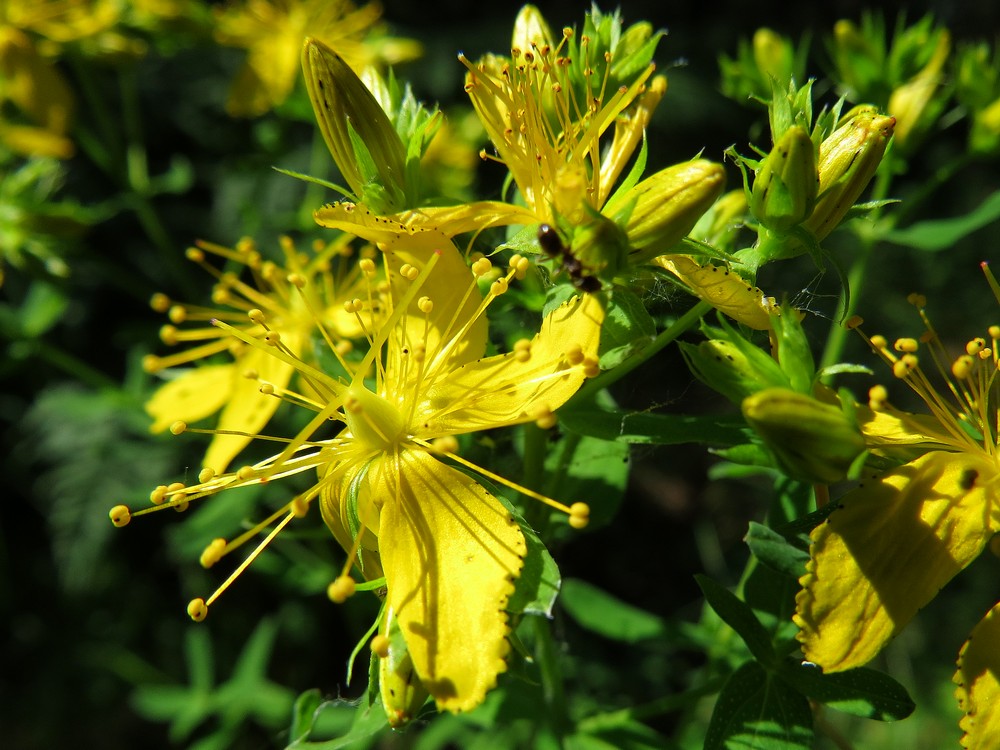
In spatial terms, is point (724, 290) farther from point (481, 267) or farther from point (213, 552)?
point (213, 552)

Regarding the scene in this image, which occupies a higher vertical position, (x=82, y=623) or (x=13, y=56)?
(x=13, y=56)

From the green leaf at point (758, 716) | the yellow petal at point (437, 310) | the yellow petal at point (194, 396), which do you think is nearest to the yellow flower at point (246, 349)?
the yellow petal at point (194, 396)

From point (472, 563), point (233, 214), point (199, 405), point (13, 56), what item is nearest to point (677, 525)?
point (233, 214)

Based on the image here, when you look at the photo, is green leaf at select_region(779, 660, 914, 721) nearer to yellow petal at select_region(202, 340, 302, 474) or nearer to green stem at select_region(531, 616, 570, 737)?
green stem at select_region(531, 616, 570, 737)

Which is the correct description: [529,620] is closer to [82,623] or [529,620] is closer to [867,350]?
[82,623]

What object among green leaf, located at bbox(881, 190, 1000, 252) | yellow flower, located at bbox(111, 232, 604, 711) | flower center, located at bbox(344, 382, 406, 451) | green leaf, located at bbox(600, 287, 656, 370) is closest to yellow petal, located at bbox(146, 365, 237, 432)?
yellow flower, located at bbox(111, 232, 604, 711)

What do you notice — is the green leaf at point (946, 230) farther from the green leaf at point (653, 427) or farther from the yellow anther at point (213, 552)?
the yellow anther at point (213, 552)
